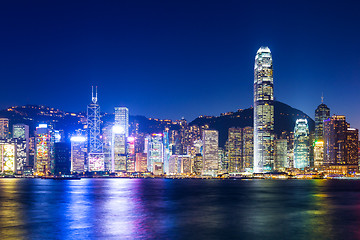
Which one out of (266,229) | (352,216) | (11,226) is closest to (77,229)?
(11,226)

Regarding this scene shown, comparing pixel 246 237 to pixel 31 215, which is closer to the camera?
pixel 246 237

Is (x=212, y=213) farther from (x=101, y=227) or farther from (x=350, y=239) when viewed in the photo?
(x=350, y=239)

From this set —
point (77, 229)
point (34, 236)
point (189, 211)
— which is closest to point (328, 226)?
point (189, 211)

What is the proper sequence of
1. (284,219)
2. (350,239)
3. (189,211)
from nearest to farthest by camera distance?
(350,239)
(284,219)
(189,211)

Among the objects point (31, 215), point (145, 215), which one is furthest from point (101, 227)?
point (31, 215)

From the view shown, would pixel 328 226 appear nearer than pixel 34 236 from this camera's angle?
No

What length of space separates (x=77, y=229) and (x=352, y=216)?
141ft

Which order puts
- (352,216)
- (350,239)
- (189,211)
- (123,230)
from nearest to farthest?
1. (350,239)
2. (123,230)
3. (352,216)
4. (189,211)

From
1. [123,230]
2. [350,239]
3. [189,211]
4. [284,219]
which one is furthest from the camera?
[189,211]

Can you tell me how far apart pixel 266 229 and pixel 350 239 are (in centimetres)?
1108

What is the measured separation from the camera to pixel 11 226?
57.5 metres

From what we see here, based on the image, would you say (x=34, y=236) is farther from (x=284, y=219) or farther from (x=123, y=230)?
(x=284, y=219)

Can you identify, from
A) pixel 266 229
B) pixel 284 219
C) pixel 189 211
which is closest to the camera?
pixel 266 229

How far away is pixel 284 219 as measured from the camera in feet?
220
